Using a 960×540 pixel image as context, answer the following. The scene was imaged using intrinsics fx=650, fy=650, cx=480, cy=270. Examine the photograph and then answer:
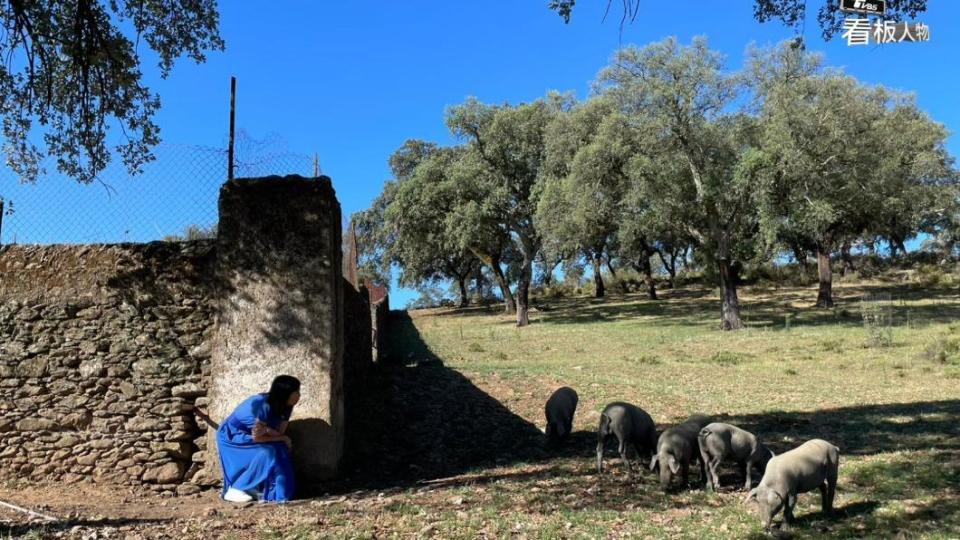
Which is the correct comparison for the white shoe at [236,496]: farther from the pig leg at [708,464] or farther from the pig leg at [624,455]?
the pig leg at [708,464]

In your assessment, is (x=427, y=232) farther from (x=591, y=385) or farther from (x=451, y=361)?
(x=591, y=385)

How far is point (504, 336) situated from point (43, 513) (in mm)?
18868

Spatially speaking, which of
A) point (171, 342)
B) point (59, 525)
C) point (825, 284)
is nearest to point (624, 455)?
point (171, 342)

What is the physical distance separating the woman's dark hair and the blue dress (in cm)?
6

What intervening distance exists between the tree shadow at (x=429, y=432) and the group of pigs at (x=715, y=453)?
0.87 meters

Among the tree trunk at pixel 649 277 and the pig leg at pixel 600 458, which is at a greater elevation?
the tree trunk at pixel 649 277

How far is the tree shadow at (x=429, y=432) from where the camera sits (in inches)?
297

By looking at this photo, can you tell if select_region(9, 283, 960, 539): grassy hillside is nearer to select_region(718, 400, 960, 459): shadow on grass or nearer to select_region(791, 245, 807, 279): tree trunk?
select_region(718, 400, 960, 459): shadow on grass

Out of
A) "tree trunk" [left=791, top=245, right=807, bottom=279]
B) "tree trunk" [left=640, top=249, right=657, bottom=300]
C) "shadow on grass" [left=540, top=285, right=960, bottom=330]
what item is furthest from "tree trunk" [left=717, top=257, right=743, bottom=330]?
"tree trunk" [left=791, top=245, right=807, bottom=279]

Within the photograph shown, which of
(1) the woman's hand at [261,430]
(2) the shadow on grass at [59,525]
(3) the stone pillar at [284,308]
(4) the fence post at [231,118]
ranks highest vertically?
(4) the fence post at [231,118]

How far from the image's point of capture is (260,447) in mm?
6500

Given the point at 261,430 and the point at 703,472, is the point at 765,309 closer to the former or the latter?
the point at 703,472

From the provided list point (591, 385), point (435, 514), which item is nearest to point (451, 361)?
point (591, 385)

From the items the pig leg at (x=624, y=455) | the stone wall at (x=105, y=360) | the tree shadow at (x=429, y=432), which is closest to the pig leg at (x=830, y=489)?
the pig leg at (x=624, y=455)
